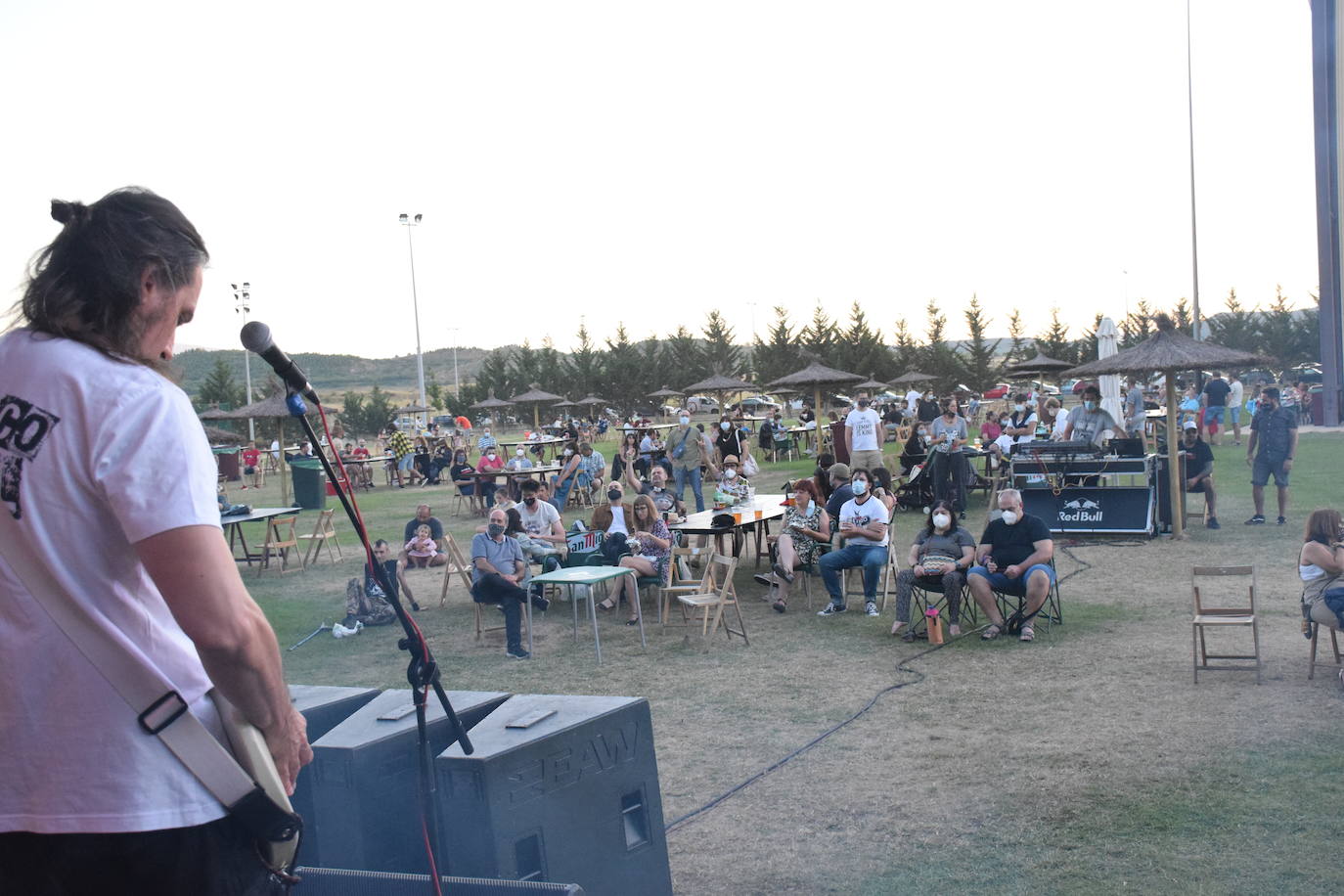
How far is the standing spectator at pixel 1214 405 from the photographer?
24.2 meters

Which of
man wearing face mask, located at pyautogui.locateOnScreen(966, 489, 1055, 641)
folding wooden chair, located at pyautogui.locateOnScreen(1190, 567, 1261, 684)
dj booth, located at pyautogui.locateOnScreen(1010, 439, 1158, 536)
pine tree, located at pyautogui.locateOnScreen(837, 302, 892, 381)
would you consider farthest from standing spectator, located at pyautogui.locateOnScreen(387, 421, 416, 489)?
pine tree, located at pyautogui.locateOnScreen(837, 302, 892, 381)

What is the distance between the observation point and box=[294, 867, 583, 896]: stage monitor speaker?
2.68 metres

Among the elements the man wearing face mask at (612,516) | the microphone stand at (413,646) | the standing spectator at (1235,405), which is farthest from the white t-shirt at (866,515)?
the standing spectator at (1235,405)

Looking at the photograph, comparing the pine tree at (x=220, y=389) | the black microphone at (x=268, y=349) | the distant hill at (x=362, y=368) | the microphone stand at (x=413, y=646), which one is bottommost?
the microphone stand at (x=413, y=646)

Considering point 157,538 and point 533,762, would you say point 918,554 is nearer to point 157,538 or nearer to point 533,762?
point 533,762

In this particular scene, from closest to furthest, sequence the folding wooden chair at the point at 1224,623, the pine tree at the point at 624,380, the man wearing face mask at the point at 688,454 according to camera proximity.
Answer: the folding wooden chair at the point at 1224,623 < the man wearing face mask at the point at 688,454 < the pine tree at the point at 624,380

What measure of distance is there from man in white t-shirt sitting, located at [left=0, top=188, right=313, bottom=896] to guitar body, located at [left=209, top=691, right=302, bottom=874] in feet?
0.06

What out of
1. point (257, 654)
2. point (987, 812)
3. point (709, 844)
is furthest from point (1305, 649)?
point (257, 654)

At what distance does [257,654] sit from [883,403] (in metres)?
37.3

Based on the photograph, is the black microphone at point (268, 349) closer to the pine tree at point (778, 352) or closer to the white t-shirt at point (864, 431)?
the white t-shirt at point (864, 431)

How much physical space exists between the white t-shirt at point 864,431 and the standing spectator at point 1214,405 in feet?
39.4

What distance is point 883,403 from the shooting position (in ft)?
125

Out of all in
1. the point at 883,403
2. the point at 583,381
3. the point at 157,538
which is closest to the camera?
the point at 157,538

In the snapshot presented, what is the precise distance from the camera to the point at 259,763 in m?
1.71
